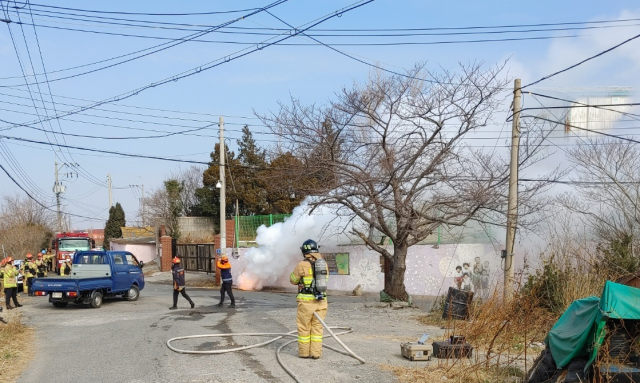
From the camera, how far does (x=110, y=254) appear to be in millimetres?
20219

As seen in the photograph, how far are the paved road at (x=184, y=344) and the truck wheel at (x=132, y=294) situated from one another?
1782 millimetres

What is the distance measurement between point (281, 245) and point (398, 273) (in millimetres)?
9134

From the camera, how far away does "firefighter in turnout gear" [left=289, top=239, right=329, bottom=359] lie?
9227mm

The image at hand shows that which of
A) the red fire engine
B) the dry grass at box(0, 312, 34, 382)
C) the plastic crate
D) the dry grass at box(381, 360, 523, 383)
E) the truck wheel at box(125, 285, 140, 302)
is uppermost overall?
the red fire engine

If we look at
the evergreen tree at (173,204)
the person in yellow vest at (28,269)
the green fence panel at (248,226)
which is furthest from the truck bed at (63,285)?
the evergreen tree at (173,204)

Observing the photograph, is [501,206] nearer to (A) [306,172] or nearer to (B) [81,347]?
(A) [306,172]

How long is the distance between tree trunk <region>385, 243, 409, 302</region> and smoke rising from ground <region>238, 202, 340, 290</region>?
7.46 metres

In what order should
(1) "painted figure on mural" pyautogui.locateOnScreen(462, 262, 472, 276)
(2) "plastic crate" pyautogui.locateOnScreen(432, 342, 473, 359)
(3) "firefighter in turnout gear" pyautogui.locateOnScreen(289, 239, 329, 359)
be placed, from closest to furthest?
1. (2) "plastic crate" pyautogui.locateOnScreen(432, 342, 473, 359)
2. (3) "firefighter in turnout gear" pyautogui.locateOnScreen(289, 239, 329, 359)
3. (1) "painted figure on mural" pyautogui.locateOnScreen(462, 262, 472, 276)

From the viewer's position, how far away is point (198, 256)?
3538 centimetres

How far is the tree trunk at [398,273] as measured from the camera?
18531 millimetres

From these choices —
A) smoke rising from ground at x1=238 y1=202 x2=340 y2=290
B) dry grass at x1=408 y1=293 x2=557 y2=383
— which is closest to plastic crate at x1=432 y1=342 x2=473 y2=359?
dry grass at x1=408 y1=293 x2=557 y2=383

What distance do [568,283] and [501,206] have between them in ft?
17.5

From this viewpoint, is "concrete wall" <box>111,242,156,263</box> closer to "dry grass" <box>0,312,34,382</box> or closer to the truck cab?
the truck cab

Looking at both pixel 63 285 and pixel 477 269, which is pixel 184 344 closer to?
pixel 63 285
